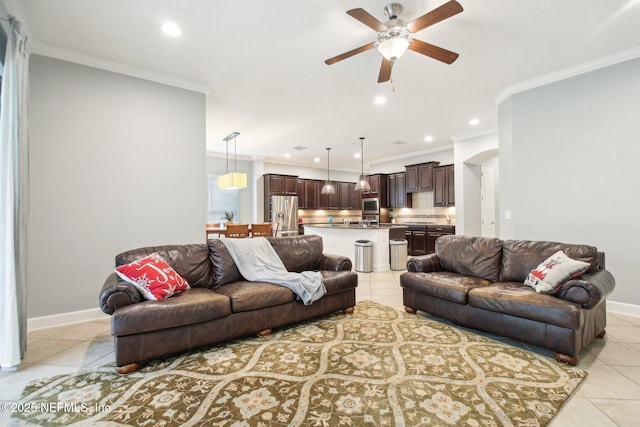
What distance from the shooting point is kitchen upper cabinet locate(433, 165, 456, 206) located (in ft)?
25.3

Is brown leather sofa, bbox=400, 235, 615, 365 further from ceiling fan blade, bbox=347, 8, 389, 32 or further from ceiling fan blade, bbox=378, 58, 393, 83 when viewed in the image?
ceiling fan blade, bbox=347, 8, 389, 32

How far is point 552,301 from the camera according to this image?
249 centimetres

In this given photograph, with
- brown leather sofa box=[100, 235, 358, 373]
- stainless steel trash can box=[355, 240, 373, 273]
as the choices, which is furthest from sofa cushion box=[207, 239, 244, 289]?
stainless steel trash can box=[355, 240, 373, 273]

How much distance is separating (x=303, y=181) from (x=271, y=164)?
1146 millimetres

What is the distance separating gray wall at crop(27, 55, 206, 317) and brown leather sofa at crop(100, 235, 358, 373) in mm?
967

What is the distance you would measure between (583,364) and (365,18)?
3245mm

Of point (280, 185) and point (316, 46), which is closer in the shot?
point (316, 46)

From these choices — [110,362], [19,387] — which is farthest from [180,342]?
[19,387]

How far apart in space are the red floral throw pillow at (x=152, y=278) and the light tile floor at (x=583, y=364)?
66 cm

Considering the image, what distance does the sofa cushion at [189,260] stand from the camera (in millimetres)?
3102

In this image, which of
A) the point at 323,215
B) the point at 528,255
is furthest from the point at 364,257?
the point at 323,215

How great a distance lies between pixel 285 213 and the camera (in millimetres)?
9086

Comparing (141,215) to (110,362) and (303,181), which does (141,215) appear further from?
(303,181)

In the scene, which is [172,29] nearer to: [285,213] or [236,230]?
[236,230]
